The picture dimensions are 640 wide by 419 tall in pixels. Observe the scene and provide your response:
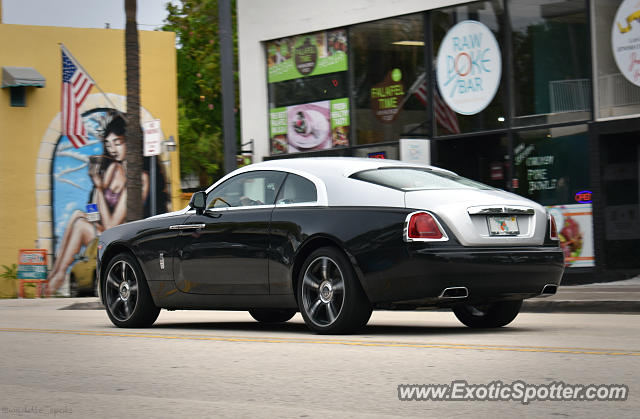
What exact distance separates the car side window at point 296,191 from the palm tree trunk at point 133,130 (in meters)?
9.89

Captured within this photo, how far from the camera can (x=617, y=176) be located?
55.8ft

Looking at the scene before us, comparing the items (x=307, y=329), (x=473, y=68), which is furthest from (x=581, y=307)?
(x=473, y=68)

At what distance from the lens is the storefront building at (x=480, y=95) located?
1688 centimetres

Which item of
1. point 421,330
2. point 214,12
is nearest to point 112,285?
point 421,330

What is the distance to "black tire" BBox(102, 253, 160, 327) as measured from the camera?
34.7ft

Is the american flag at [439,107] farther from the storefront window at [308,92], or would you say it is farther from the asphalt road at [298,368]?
the asphalt road at [298,368]

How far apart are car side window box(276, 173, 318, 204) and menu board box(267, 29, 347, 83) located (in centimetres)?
1176

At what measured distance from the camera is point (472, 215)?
8445 mm

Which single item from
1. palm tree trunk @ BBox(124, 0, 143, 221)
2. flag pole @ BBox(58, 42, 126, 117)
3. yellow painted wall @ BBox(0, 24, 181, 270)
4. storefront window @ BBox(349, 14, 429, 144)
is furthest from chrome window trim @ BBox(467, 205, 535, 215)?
yellow painted wall @ BBox(0, 24, 181, 270)

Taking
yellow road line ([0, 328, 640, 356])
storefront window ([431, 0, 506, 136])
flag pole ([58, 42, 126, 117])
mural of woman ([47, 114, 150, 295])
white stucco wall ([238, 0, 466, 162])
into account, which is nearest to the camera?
yellow road line ([0, 328, 640, 356])

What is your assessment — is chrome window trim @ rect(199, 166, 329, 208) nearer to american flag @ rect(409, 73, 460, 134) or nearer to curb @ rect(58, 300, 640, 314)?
curb @ rect(58, 300, 640, 314)

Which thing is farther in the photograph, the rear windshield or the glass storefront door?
the glass storefront door

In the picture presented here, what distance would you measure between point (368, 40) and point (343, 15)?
81 cm

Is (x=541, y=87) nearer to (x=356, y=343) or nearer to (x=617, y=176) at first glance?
(x=617, y=176)
